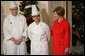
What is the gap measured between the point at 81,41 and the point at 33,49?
4.14m

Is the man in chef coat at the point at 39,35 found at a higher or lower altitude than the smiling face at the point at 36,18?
lower

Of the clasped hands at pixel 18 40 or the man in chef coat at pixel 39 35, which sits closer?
the man in chef coat at pixel 39 35

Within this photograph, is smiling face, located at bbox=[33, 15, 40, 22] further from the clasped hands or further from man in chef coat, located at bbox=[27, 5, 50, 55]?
the clasped hands

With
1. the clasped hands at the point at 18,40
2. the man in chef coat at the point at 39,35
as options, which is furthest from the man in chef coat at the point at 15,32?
the man in chef coat at the point at 39,35

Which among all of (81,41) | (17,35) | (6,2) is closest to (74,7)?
(81,41)

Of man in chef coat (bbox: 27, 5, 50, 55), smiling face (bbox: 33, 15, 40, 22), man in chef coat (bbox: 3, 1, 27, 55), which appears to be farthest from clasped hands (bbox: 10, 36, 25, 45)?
smiling face (bbox: 33, 15, 40, 22)

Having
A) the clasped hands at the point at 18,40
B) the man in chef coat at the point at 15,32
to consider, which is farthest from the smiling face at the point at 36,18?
the clasped hands at the point at 18,40

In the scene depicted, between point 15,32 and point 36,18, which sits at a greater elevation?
point 36,18

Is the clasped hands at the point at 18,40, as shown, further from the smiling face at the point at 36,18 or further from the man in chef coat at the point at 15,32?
the smiling face at the point at 36,18

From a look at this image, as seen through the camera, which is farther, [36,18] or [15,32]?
[15,32]

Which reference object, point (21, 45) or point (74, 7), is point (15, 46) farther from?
point (74, 7)

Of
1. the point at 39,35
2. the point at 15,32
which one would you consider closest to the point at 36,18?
the point at 39,35

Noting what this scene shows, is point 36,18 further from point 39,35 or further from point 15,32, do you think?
point 15,32

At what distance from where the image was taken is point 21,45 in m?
4.13
